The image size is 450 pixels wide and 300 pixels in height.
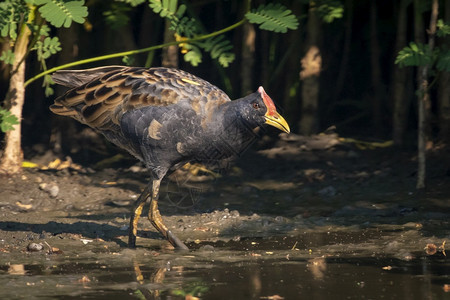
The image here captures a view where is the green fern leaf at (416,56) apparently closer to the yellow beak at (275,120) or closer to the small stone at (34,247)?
the yellow beak at (275,120)

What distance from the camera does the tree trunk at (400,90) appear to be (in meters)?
10.6

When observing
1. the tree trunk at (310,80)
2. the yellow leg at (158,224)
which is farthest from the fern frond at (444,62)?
the yellow leg at (158,224)

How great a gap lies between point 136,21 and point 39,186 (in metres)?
3.55

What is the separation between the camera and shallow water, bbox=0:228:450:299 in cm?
588

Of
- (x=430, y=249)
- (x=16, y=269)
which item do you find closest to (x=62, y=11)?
(x=16, y=269)

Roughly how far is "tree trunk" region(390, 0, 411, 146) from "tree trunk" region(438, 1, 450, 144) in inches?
20.7

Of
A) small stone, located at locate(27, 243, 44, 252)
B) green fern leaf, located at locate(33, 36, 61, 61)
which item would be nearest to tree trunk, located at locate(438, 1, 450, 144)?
green fern leaf, located at locate(33, 36, 61, 61)

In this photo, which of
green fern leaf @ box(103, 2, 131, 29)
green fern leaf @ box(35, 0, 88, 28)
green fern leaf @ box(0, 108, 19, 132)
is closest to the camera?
green fern leaf @ box(35, 0, 88, 28)

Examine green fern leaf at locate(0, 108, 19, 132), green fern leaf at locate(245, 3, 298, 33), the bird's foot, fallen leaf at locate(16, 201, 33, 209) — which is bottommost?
fallen leaf at locate(16, 201, 33, 209)

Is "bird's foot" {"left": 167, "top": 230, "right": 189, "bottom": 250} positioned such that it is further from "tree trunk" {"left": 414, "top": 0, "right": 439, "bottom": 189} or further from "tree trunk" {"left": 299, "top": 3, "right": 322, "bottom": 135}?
"tree trunk" {"left": 299, "top": 3, "right": 322, "bottom": 135}

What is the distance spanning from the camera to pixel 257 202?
9.52 metres

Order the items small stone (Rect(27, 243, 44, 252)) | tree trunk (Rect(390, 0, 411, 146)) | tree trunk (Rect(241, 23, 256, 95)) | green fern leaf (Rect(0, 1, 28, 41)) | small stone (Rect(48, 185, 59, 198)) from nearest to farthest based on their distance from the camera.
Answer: small stone (Rect(27, 243, 44, 252)) → green fern leaf (Rect(0, 1, 28, 41)) → small stone (Rect(48, 185, 59, 198)) → tree trunk (Rect(390, 0, 411, 146)) → tree trunk (Rect(241, 23, 256, 95))

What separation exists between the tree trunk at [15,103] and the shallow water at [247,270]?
2.33m

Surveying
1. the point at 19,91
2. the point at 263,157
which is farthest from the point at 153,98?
the point at 263,157
